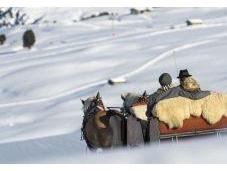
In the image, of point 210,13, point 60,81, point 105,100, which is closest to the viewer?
point 105,100

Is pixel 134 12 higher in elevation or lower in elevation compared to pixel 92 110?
higher

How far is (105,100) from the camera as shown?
2158cm

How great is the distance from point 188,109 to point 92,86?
672 inches

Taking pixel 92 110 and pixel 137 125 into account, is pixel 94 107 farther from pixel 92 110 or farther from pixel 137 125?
pixel 137 125

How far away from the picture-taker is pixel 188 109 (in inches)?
364

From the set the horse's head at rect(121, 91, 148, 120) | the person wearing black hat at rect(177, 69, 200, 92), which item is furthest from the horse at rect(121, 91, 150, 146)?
the person wearing black hat at rect(177, 69, 200, 92)

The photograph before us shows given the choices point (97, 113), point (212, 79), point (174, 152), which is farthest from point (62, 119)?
point (174, 152)

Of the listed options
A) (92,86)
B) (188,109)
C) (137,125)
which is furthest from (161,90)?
(92,86)

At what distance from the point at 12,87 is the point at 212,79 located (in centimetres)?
1072

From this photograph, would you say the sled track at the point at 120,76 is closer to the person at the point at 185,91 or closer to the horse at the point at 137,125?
the horse at the point at 137,125

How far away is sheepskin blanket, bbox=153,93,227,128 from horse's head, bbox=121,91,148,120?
247 millimetres

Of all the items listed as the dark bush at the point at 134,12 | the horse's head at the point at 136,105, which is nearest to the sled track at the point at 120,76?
the horse's head at the point at 136,105

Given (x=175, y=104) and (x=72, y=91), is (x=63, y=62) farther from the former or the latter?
(x=175, y=104)

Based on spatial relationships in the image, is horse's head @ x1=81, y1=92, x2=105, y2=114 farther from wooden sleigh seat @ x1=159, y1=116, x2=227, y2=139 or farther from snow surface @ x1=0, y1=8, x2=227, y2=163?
wooden sleigh seat @ x1=159, y1=116, x2=227, y2=139
